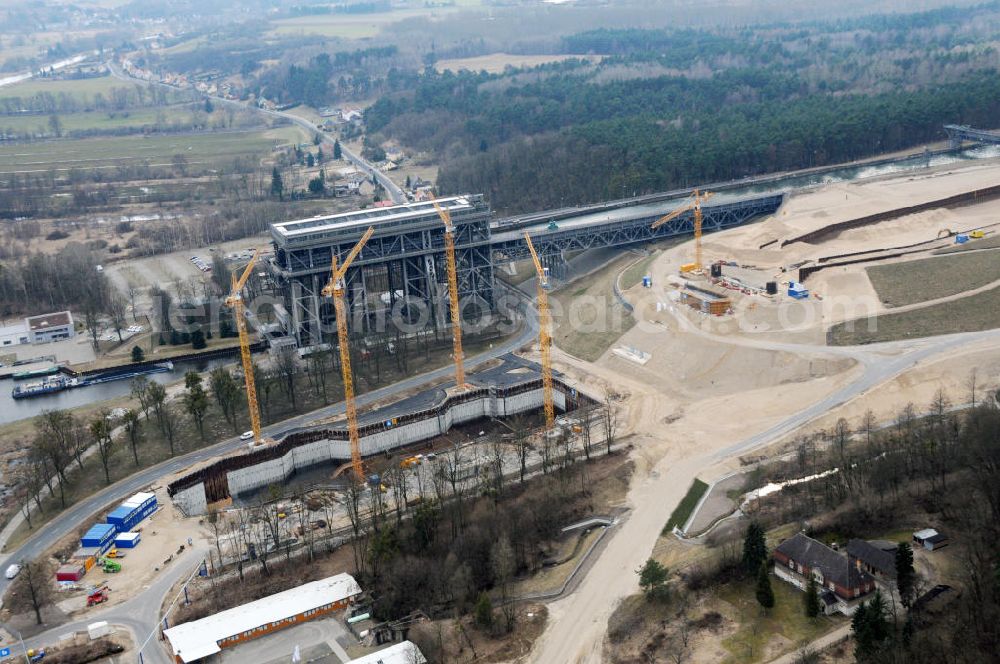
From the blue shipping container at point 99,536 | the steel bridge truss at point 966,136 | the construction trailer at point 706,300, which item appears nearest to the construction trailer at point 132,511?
the blue shipping container at point 99,536

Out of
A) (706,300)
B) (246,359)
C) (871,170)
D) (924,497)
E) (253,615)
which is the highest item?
(246,359)

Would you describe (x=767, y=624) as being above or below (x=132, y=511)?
above

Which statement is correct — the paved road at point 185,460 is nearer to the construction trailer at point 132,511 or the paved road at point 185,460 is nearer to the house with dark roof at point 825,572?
the construction trailer at point 132,511

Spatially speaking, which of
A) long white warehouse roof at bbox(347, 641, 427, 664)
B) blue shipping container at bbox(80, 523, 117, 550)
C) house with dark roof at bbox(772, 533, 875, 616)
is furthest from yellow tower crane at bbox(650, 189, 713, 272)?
long white warehouse roof at bbox(347, 641, 427, 664)

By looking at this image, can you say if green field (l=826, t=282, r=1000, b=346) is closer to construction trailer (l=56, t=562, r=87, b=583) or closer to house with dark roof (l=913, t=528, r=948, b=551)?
house with dark roof (l=913, t=528, r=948, b=551)

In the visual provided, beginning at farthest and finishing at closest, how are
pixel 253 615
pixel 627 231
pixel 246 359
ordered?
1. pixel 627 231
2. pixel 246 359
3. pixel 253 615

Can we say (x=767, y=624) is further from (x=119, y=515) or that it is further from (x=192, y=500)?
(x=119, y=515)

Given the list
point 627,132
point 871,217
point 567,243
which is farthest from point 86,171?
point 871,217

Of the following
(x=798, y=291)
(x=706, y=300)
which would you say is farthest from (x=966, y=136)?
(x=706, y=300)
